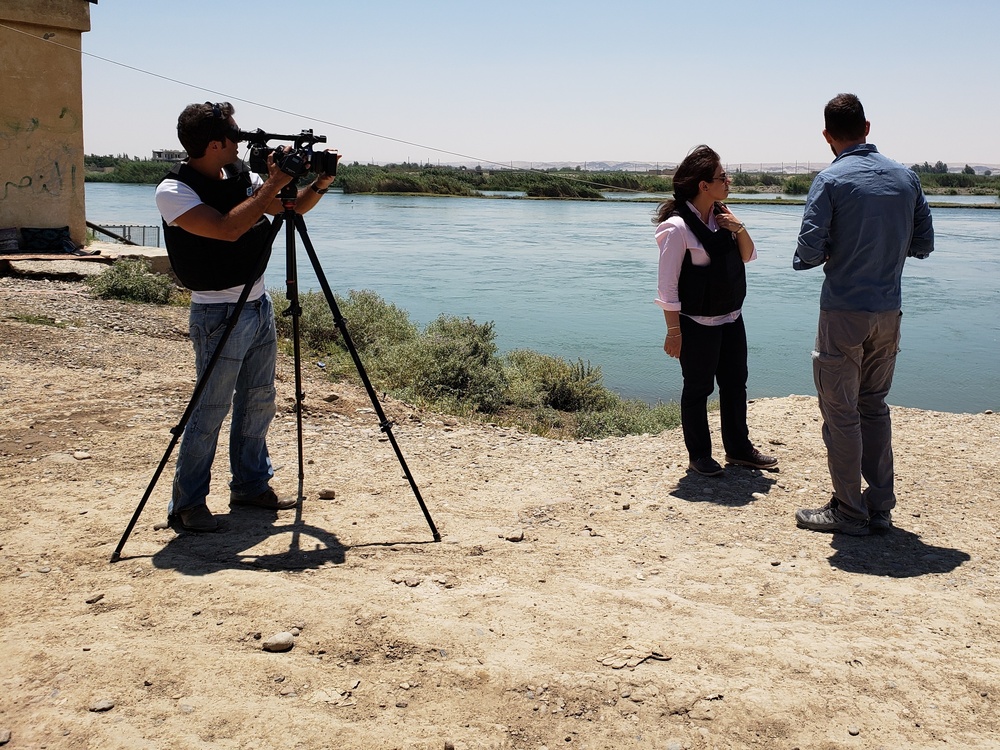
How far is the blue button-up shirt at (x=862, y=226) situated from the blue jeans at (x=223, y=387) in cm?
239

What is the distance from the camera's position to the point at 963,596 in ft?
11.4

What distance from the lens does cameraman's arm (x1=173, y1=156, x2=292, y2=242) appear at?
11.6 feet

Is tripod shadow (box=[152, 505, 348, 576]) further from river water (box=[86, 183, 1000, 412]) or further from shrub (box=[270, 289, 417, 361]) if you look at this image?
river water (box=[86, 183, 1000, 412])

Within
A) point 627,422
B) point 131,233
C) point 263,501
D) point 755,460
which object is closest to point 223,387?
point 263,501

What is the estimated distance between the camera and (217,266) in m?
3.70

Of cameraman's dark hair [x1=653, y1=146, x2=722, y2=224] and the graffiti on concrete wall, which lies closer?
cameraman's dark hair [x1=653, y1=146, x2=722, y2=224]

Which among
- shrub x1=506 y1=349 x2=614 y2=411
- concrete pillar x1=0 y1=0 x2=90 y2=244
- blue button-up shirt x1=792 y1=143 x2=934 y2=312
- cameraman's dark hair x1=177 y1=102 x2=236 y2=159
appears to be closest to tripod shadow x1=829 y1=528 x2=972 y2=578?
blue button-up shirt x1=792 y1=143 x2=934 y2=312

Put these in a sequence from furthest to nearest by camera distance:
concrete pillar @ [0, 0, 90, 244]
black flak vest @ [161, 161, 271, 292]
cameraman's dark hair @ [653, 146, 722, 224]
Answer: concrete pillar @ [0, 0, 90, 244]
cameraman's dark hair @ [653, 146, 722, 224]
black flak vest @ [161, 161, 271, 292]

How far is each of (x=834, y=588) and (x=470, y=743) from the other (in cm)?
179

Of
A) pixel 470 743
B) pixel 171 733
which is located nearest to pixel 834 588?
pixel 470 743

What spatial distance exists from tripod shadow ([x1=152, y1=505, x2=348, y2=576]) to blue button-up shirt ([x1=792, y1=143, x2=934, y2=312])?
2445 mm

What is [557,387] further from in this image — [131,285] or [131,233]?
[131,233]

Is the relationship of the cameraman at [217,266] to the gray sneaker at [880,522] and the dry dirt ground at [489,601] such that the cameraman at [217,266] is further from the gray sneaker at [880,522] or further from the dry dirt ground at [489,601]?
the gray sneaker at [880,522]

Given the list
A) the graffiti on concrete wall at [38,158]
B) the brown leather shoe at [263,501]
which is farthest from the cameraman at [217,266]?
the graffiti on concrete wall at [38,158]
